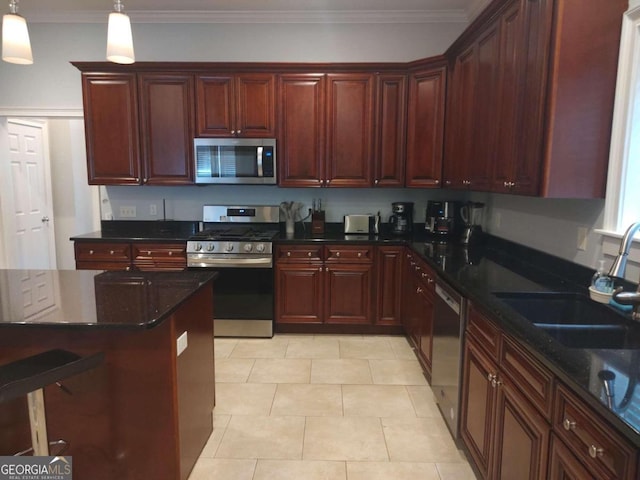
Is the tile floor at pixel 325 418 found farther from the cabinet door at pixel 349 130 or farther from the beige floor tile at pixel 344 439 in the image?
the cabinet door at pixel 349 130

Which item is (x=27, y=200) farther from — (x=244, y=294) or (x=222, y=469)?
(x=222, y=469)

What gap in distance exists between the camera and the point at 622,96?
181 centimetres

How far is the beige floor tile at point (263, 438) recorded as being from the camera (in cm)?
216

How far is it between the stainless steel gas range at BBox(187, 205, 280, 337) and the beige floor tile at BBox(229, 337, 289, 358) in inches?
2.4

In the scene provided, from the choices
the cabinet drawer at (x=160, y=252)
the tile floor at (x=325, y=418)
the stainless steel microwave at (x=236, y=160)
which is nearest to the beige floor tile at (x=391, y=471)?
the tile floor at (x=325, y=418)

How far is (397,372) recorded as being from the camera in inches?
121

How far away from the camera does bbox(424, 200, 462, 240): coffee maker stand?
3.69m

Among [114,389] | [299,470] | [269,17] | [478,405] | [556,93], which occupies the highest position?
[269,17]

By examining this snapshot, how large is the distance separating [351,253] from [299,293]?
61cm

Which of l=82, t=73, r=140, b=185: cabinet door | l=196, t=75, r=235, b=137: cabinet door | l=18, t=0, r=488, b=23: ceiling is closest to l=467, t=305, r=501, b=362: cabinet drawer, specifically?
l=196, t=75, r=235, b=137: cabinet door

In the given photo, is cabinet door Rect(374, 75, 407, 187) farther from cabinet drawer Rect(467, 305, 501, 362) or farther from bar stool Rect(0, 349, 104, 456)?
bar stool Rect(0, 349, 104, 456)

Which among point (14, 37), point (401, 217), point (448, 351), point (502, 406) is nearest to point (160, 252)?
point (14, 37)

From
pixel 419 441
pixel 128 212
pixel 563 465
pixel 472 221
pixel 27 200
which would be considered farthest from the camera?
pixel 27 200

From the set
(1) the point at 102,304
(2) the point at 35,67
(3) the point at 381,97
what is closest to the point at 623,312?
(1) the point at 102,304
